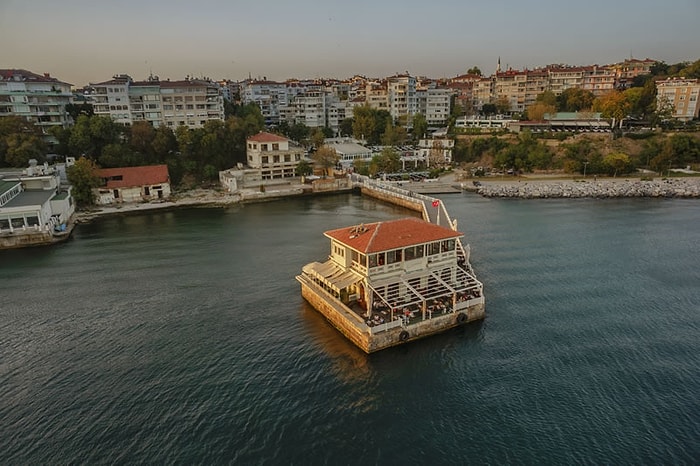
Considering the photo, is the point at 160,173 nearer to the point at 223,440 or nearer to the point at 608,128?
the point at 223,440

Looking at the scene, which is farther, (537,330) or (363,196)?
(363,196)

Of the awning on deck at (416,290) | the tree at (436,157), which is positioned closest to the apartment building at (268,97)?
the tree at (436,157)

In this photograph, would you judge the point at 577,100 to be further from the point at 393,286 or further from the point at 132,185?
the point at 393,286

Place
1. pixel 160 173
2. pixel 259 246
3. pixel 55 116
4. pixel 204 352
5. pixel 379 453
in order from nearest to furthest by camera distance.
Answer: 1. pixel 379 453
2. pixel 204 352
3. pixel 259 246
4. pixel 160 173
5. pixel 55 116

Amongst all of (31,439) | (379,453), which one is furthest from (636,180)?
(31,439)

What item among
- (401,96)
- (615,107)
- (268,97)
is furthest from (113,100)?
(615,107)

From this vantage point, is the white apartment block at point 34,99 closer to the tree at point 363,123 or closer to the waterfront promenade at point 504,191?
the waterfront promenade at point 504,191
